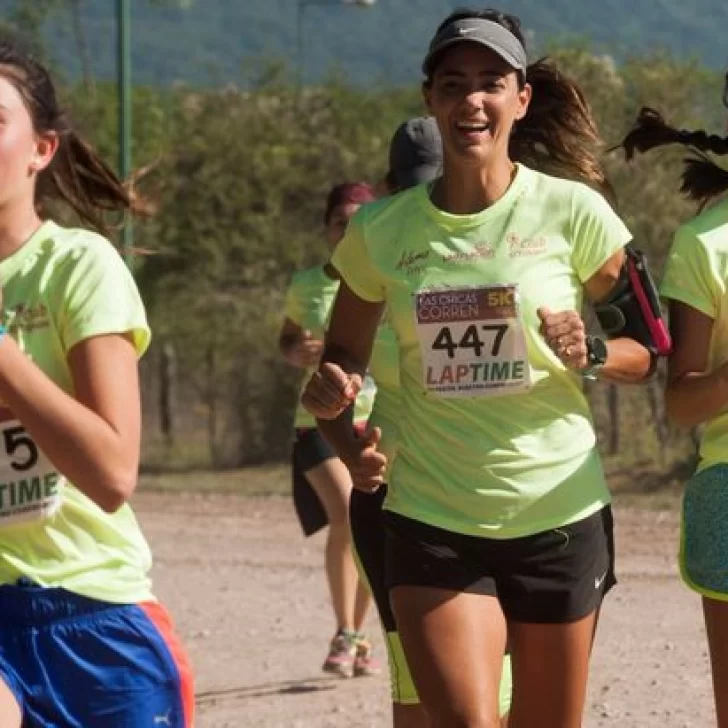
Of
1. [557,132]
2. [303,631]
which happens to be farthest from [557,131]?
[303,631]

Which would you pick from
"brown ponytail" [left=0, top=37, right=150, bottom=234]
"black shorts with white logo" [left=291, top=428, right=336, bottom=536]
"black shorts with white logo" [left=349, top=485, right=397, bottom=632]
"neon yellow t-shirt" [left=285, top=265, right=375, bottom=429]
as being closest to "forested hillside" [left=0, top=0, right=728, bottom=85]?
"neon yellow t-shirt" [left=285, top=265, right=375, bottom=429]

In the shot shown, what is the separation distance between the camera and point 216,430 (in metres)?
23.3

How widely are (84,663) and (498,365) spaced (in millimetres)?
1459

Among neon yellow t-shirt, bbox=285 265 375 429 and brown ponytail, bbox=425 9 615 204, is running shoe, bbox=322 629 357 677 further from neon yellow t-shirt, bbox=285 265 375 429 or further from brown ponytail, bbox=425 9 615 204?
brown ponytail, bbox=425 9 615 204

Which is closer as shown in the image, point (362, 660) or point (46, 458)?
point (46, 458)

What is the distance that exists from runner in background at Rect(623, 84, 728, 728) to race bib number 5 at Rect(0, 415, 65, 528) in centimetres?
158

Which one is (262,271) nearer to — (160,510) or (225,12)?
(160,510)

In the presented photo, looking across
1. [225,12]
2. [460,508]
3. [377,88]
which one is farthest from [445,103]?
[225,12]

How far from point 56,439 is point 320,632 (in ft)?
24.1

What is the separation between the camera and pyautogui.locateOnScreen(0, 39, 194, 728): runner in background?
4.02 metres

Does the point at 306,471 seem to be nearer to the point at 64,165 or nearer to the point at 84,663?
the point at 64,165

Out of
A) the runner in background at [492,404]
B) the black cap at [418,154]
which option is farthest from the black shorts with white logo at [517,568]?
the black cap at [418,154]

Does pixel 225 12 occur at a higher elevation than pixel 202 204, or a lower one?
higher

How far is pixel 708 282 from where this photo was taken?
506cm
